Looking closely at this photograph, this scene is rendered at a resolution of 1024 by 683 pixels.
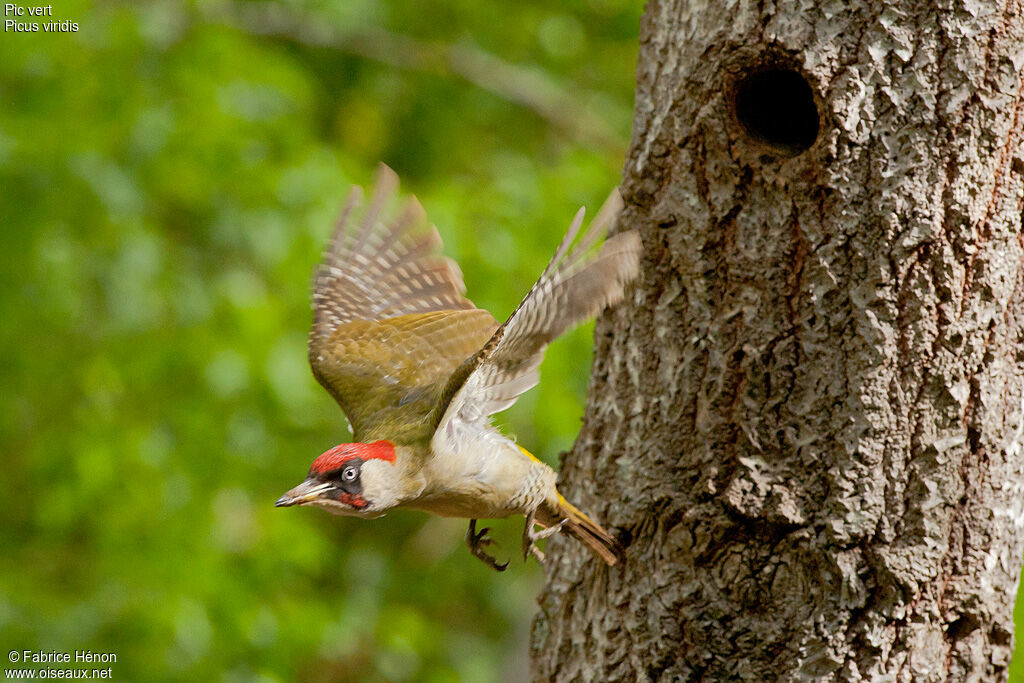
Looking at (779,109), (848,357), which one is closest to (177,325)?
(779,109)

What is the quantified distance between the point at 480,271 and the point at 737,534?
10.5 feet

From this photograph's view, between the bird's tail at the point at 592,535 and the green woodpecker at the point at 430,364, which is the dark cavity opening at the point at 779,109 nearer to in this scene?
the green woodpecker at the point at 430,364

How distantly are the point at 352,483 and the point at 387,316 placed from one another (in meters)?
1.39

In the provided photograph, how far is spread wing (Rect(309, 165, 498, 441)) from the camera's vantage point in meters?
3.64

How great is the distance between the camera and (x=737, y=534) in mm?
2613

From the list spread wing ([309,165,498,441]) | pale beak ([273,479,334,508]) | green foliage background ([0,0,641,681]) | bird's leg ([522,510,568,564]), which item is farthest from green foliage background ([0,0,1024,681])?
pale beak ([273,479,334,508])

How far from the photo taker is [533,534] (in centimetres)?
312

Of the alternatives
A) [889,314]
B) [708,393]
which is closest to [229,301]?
[708,393]

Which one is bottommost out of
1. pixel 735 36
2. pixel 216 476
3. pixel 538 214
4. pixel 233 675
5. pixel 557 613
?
pixel 233 675

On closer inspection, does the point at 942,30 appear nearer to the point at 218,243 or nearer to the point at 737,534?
the point at 737,534

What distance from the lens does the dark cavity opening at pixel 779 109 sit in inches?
105

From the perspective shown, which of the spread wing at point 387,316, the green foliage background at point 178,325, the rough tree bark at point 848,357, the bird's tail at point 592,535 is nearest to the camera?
the rough tree bark at point 848,357

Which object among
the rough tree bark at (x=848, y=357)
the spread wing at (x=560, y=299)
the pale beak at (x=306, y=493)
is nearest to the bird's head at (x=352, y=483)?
the pale beak at (x=306, y=493)

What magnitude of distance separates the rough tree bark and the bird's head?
74 centimetres
